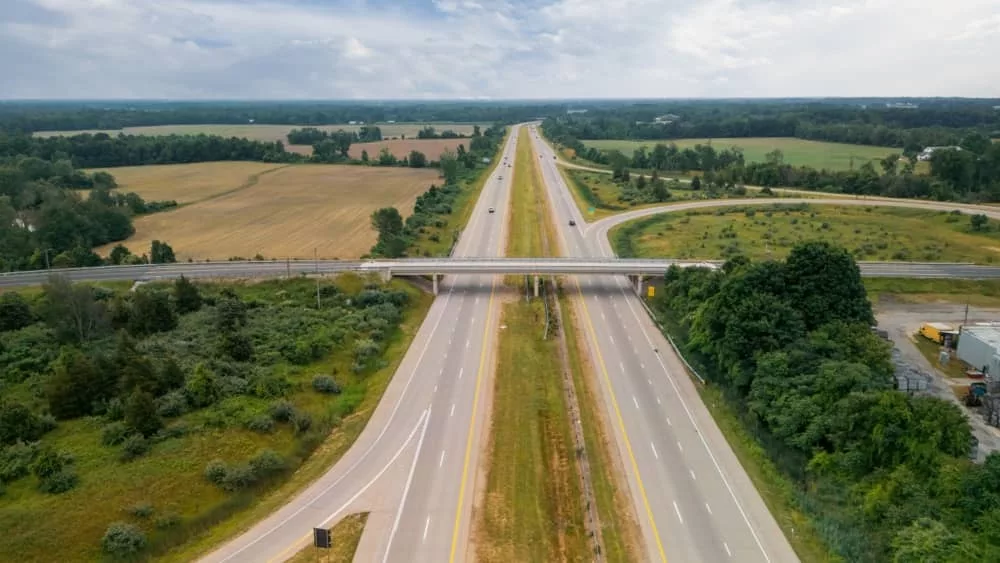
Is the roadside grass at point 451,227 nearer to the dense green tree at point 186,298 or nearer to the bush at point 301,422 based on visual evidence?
the dense green tree at point 186,298

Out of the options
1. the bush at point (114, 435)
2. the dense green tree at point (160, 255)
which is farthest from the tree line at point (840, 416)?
the dense green tree at point (160, 255)

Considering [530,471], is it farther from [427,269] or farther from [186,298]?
[186,298]

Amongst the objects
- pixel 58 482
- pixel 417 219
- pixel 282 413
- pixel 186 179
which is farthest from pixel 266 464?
pixel 186 179

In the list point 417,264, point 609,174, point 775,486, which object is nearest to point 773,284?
point 775,486

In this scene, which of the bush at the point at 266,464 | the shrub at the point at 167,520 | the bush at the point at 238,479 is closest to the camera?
the shrub at the point at 167,520

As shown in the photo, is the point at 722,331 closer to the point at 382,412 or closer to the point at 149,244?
the point at 382,412

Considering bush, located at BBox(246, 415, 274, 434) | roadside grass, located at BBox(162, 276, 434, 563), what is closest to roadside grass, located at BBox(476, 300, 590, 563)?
roadside grass, located at BBox(162, 276, 434, 563)
